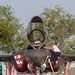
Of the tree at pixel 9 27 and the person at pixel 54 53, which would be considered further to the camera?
the tree at pixel 9 27

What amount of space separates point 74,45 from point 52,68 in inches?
963

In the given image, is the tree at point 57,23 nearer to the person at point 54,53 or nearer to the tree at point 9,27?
the tree at point 9,27

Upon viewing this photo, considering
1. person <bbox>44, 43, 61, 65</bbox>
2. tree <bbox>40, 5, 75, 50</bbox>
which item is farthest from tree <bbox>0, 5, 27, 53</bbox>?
person <bbox>44, 43, 61, 65</bbox>

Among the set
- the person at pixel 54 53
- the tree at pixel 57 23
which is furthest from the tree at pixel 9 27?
the person at pixel 54 53

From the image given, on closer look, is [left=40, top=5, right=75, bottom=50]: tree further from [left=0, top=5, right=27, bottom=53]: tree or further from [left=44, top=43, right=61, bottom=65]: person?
[left=44, top=43, right=61, bottom=65]: person

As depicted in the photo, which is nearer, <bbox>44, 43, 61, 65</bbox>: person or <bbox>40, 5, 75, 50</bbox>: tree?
<bbox>44, 43, 61, 65</bbox>: person

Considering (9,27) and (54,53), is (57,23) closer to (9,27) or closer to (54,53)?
(9,27)

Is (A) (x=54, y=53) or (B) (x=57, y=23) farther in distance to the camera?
(B) (x=57, y=23)

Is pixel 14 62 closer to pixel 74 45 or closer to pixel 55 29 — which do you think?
pixel 55 29

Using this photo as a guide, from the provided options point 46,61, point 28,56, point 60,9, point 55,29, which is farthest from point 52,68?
point 60,9

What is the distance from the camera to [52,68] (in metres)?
10.6

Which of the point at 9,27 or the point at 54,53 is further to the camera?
the point at 9,27

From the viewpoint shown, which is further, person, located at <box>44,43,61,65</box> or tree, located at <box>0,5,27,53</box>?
tree, located at <box>0,5,27,53</box>

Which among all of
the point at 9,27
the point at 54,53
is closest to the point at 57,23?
the point at 9,27
